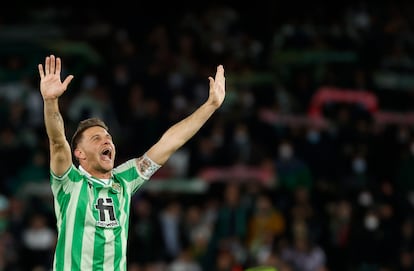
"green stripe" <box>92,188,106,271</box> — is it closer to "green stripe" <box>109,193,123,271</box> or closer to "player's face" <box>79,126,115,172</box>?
"green stripe" <box>109,193,123,271</box>

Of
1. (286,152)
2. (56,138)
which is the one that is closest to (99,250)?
(56,138)

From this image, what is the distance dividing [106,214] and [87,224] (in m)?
0.13

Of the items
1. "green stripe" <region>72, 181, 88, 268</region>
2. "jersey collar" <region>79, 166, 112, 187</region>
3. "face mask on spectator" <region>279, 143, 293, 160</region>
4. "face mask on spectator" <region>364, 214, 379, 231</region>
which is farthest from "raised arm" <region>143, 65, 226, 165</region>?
"face mask on spectator" <region>279, 143, 293, 160</region>

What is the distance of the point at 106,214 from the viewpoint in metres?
7.09

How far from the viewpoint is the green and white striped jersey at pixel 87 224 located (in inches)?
276

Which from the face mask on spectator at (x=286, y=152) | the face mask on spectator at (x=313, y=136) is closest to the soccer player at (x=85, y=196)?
the face mask on spectator at (x=286, y=152)

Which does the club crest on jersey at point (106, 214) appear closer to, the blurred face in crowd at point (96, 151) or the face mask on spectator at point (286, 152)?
the blurred face in crowd at point (96, 151)

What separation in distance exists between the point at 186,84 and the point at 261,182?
2367 millimetres

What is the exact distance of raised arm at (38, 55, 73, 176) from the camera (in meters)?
6.79

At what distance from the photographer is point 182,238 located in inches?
574

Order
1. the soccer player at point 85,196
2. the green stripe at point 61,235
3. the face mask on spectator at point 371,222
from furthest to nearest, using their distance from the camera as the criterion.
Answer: the face mask on spectator at point 371,222, the green stripe at point 61,235, the soccer player at point 85,196

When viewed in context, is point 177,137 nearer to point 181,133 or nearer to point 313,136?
point 181,133

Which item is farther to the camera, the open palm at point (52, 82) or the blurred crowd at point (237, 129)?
the blurred crowd at point (237, 129)

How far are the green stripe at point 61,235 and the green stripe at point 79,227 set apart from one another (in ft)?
0.22
